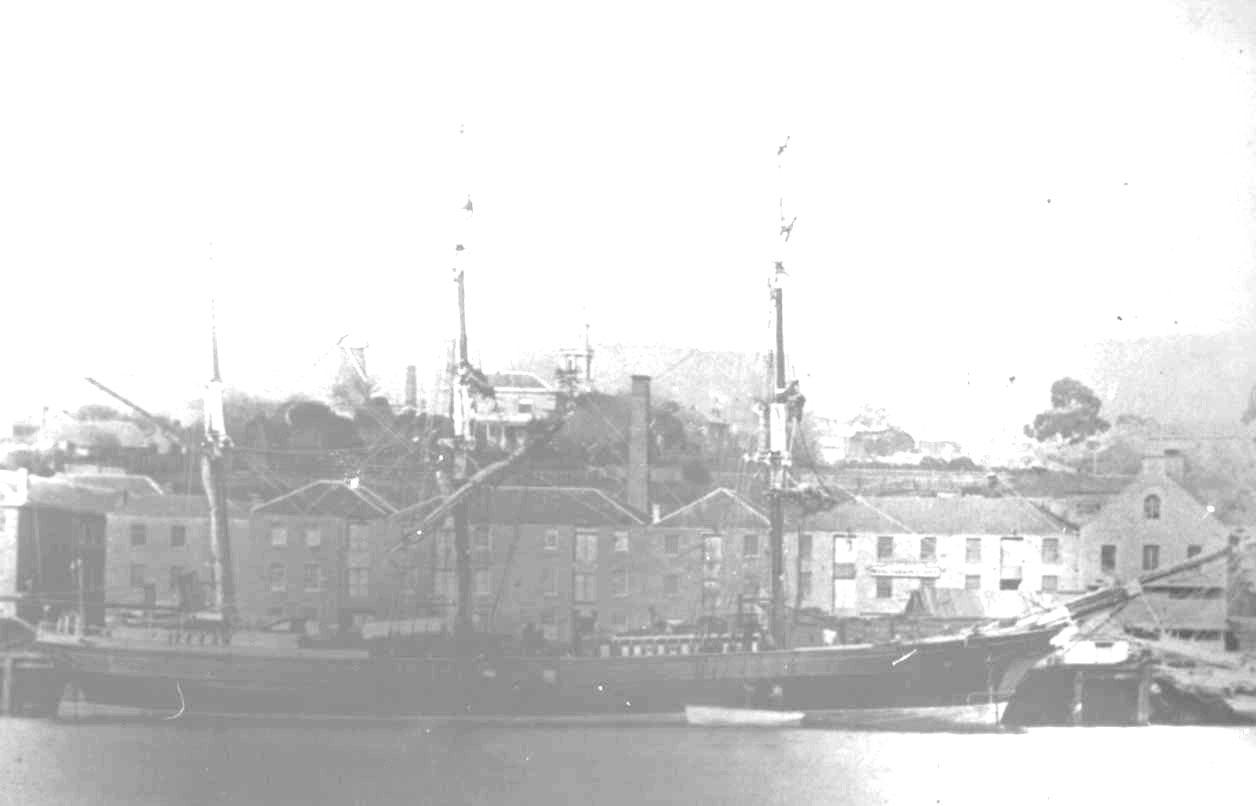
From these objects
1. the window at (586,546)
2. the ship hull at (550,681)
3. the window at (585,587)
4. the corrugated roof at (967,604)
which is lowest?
the ship hull at (550,681)

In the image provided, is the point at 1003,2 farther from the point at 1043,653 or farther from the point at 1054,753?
the point at 1054,753

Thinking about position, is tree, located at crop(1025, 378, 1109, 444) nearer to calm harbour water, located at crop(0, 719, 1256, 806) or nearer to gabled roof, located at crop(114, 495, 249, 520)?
calm harbour water, located at crop(0, 719, 1256, 806)

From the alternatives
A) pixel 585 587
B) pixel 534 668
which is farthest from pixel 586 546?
pixel 534 668

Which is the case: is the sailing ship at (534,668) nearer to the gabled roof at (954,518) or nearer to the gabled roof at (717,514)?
the gabled roof at (717,514)

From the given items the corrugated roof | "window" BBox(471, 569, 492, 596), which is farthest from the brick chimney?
"window" BBox(471, 569, 492, 596)

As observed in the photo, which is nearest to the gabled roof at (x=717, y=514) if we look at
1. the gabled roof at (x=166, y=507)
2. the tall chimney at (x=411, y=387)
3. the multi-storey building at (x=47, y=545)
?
the tall chimney at (x=411, y=387)

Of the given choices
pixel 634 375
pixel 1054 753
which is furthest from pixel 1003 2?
pixel 1054 753
